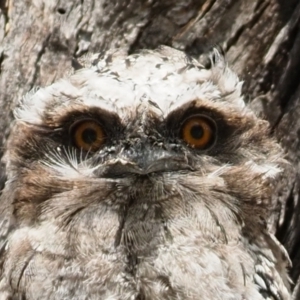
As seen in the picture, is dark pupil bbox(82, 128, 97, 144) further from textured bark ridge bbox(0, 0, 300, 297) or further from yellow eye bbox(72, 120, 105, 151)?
textured bark ridge bbox(0, 0, 300, 297)

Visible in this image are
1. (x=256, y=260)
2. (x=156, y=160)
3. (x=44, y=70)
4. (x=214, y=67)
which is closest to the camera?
(x=156, y=160)

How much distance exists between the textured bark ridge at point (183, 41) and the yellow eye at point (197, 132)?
60cm

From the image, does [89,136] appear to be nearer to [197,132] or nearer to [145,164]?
[145,164]

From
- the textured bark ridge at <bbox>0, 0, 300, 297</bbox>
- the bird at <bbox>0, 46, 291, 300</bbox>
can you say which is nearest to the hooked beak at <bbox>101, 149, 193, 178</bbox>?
the bird at <bbox>0, 46, 291, 300</bbox>

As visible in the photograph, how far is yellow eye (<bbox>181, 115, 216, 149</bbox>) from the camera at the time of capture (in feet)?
9.12

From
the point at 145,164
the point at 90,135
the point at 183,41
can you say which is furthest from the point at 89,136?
the point at 183,41

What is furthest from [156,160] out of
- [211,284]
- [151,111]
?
[211,284]

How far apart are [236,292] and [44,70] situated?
3.75ft

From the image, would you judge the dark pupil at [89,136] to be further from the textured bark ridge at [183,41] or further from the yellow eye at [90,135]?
the textured bark ridge at [183,41]

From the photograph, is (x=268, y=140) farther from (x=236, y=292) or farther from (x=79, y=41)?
(x=79, y=41)

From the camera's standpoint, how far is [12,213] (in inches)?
116

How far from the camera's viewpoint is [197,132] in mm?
2795

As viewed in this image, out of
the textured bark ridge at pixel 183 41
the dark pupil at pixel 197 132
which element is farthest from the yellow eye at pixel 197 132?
the textured bark ridge at pixel 183 41

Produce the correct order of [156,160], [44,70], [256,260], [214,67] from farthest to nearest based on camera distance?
[44,70] → [214,67] → [256,260] → [156,160]
